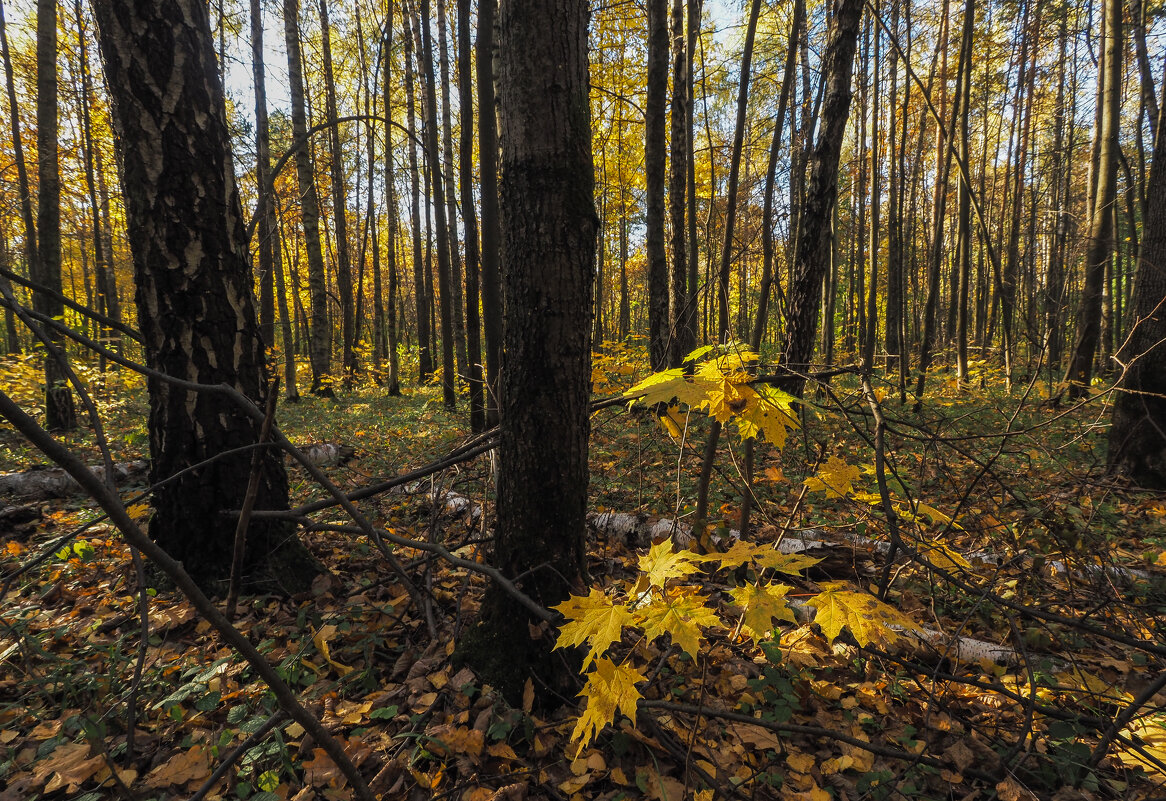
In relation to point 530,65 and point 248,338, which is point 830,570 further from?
point 248,338

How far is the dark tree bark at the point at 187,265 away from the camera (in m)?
2.21

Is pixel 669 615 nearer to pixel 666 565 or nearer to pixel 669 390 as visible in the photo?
pixel 666 565

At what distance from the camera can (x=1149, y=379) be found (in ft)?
13.8

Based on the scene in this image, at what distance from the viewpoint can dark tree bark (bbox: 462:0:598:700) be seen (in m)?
1.55

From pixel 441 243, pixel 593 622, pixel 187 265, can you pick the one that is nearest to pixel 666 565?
pixel 593 622

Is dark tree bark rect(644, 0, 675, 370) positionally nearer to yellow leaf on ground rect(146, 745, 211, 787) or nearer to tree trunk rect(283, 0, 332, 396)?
yellow leaf on ground rect(146, 745, 211, 787)

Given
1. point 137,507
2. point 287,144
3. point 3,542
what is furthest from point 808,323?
point 287,144

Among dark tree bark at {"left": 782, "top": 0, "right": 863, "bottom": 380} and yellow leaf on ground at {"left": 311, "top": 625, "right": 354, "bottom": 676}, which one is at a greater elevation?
dark tree bark at {"left": 782, "top": 0, "right": 863, "bottom": 380}

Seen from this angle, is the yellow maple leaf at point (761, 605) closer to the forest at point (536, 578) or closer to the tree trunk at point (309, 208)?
the forest at point (536, 578)

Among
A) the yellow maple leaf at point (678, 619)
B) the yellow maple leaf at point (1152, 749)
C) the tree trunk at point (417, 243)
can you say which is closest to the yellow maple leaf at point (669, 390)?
the yellow maple leaf at point (678, 619)

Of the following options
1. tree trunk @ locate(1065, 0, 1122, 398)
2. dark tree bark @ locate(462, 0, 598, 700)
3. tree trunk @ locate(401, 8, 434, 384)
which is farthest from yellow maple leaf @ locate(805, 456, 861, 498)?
tree trunk @ locate(401, 8, 434, 384)

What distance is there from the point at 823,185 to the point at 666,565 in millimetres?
4832

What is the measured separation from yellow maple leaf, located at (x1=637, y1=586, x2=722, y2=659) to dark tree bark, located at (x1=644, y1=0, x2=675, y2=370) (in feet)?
15.0

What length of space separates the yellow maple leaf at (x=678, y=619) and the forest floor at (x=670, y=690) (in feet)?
0.42
